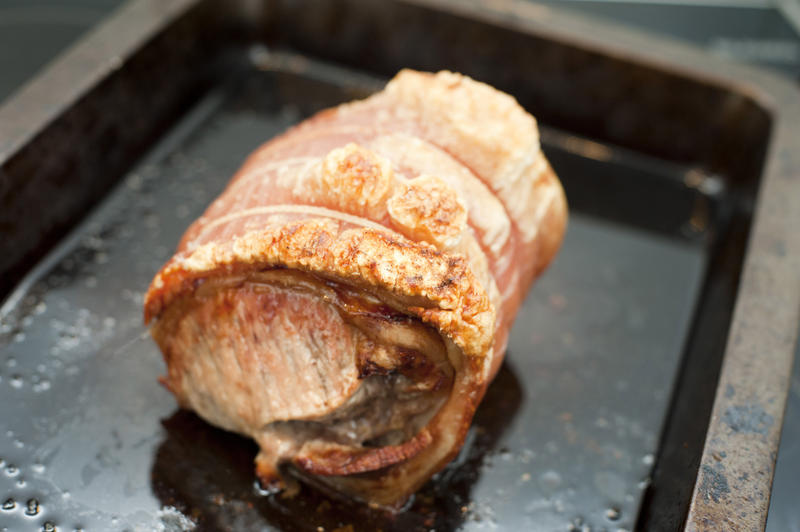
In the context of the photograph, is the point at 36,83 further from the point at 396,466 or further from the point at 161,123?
the point at 396,466

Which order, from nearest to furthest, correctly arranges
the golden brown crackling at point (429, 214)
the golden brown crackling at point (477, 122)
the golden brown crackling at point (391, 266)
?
the golden brown crackling at point (391, 266), the golden brown crackling at point (429, 214), the golden brown crackling at point (477, 122)

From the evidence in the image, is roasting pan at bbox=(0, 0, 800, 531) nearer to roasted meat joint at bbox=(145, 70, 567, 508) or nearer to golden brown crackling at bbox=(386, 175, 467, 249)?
roasted meat joint at bbox=(145, 70, 567, 508)

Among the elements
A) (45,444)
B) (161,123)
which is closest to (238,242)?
(45,444)

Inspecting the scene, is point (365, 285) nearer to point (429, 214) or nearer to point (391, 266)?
point (391, 266)

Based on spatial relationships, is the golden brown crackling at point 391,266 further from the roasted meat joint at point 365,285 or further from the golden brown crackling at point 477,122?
the golden brown crackling at point 477,122

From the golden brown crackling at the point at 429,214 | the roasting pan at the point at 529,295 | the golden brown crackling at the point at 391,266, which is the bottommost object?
the roasting pan at the point at 529,295

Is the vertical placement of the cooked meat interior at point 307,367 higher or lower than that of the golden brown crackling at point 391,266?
lower

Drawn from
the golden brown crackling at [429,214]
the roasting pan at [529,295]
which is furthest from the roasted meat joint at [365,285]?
the roasting pan at [529,295]
